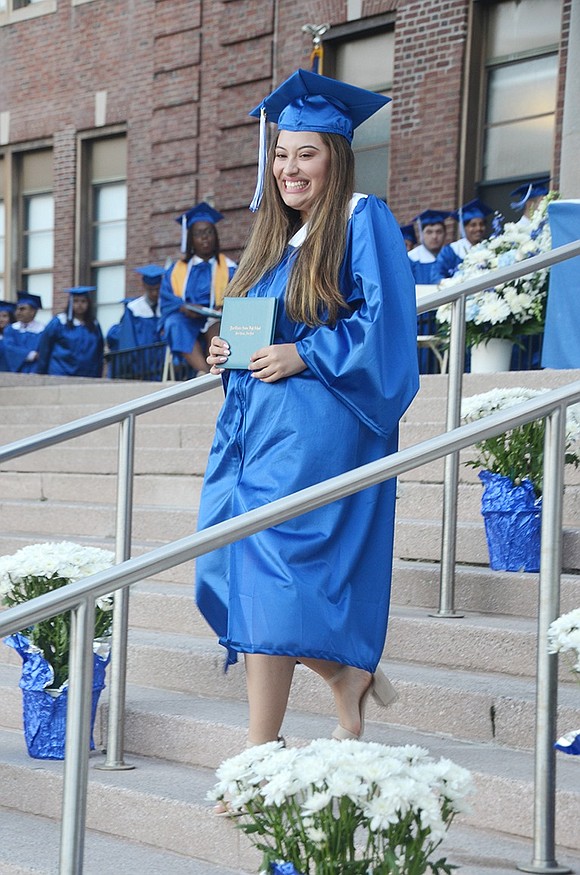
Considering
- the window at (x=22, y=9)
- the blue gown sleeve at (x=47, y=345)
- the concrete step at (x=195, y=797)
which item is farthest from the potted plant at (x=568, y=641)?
the window at (x=22, y=9)

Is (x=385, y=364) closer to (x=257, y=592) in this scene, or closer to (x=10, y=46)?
(x=257, y=592)

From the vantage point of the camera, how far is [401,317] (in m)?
3.13

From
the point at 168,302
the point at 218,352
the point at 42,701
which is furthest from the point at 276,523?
the point at 168,302

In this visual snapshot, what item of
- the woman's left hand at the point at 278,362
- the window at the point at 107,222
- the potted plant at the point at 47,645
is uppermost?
the window at the point at 107,222

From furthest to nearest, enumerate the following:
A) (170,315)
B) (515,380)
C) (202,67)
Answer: (202,67)
(170,315)
(515,380)

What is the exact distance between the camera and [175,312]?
12039 mm

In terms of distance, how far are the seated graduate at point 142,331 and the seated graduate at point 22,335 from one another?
1.34m

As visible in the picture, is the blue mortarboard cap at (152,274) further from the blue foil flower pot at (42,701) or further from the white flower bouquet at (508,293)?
the blue foil flower pot at (42,701)

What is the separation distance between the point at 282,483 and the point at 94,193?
584 inches

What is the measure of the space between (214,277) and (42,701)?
870cm

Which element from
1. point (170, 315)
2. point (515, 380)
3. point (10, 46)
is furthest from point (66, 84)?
point (515, 380)

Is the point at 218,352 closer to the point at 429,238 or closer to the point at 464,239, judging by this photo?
the point at 464,239

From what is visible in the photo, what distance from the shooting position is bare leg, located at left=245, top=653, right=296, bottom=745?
309 cm

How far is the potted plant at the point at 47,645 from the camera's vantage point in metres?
3.84
